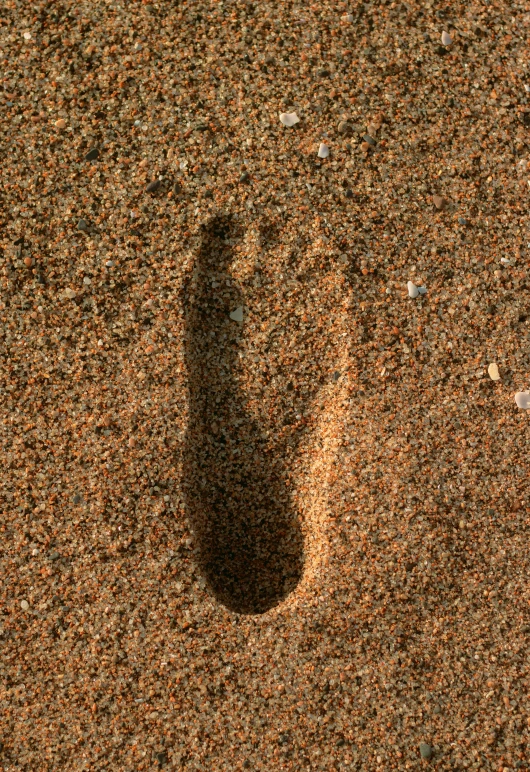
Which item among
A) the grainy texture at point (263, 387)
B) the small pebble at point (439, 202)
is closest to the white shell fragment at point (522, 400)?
the grainy texture at point (263, 387)

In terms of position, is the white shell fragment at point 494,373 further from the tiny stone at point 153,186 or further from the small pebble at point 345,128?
the tiny stone at point 153,186

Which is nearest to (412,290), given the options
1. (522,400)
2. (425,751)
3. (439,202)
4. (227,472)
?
(439,202)

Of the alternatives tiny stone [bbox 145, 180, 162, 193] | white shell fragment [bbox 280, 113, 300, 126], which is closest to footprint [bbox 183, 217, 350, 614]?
tiny stone [bbox 145, 180, 162, 193]

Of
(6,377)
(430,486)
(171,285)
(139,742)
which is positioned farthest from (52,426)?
(430,486)

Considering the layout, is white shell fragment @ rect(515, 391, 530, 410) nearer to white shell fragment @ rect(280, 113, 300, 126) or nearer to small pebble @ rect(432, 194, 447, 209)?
small pebble @ rect(432, 194, 447, 209)

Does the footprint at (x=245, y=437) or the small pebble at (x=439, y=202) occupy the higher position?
the small pebble at (x=439, y=202)

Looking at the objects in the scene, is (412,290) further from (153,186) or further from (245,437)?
(153,186)
